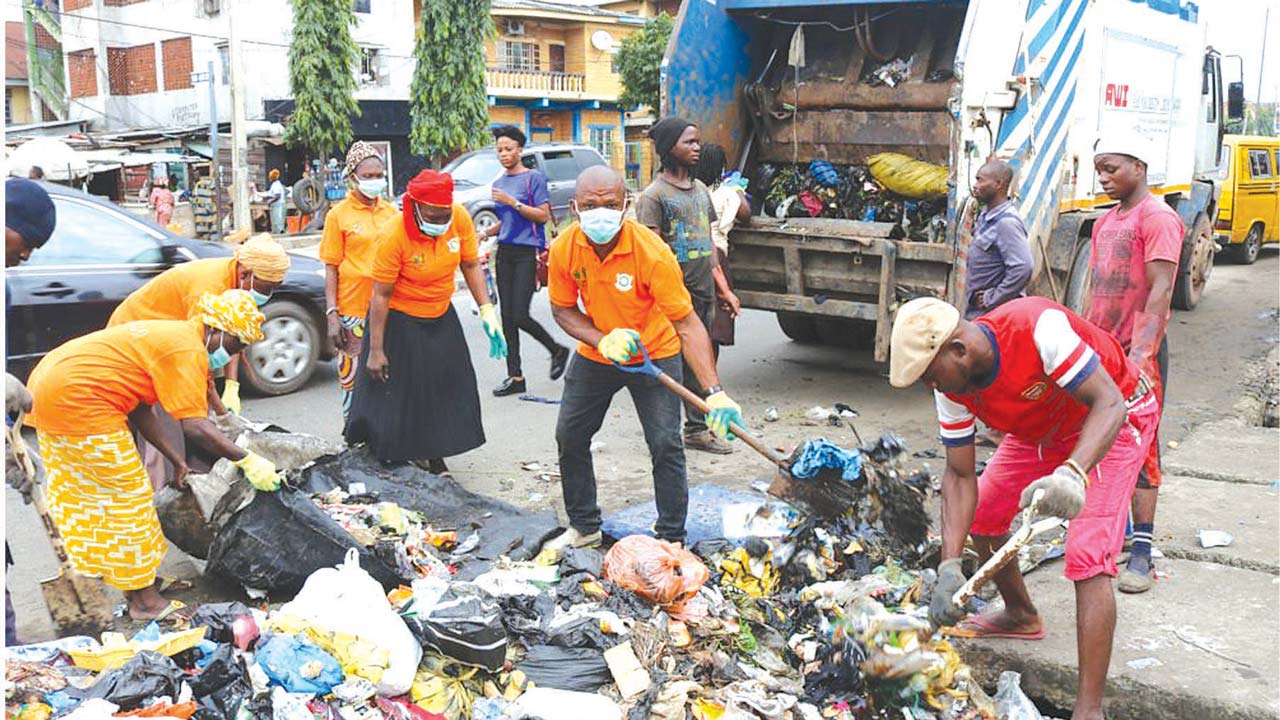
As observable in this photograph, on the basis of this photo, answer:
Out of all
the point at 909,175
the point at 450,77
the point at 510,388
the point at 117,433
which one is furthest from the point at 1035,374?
the point at 450,77

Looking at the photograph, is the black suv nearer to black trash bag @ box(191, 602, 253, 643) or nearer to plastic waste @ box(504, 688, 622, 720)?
black trash bag @ box(191, 602, 253, 643)

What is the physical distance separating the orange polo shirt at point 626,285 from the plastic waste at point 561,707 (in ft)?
5.26

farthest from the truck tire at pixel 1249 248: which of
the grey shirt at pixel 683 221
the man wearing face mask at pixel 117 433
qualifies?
the man wearing face mask at pixel 117 433

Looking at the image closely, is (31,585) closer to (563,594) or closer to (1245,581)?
(563,594)

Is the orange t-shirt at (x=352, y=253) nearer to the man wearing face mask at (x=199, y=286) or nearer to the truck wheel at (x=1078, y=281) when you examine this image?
the man wearing face mask at (x=199, y=286)

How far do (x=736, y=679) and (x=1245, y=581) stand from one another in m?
2.16

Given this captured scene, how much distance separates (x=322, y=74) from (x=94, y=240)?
61.6ft

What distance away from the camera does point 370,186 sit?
18.5ft

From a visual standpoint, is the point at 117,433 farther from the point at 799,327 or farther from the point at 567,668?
the point at 799,327

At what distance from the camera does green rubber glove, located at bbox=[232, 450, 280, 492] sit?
3.87 meters

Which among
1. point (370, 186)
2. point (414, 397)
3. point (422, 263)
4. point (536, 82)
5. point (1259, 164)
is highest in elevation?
point (536, 82)

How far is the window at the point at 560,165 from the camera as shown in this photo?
54.7ft

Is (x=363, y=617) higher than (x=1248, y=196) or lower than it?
lower

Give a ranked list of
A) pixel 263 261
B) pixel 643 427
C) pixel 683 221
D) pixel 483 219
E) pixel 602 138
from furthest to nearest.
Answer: pixel 602 138, pixel 483 219, pixel 683 221, pixel 263 261, pixel 643 427
